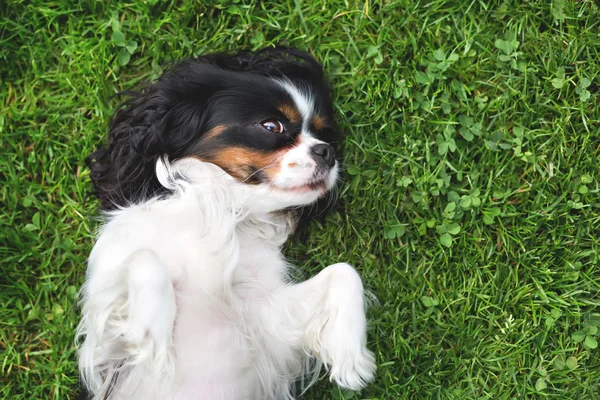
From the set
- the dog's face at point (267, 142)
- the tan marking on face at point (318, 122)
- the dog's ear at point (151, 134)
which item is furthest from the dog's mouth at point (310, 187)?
the dog's ear at point (151, 134)

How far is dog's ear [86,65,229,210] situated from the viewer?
263 cm

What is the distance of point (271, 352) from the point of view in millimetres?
2701

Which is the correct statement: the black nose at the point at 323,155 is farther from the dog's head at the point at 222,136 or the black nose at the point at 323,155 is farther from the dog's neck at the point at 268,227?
the dog's neck at the point at 268,227

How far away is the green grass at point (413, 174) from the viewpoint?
309cm

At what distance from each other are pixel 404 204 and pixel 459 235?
31cm

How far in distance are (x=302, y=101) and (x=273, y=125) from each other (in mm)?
210

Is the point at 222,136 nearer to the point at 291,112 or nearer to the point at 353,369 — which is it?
the point at 291,112

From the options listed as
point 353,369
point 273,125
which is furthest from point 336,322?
point 273,125

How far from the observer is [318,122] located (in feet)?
9.40

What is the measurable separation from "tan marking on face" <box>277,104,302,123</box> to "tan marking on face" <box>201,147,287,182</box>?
220mm

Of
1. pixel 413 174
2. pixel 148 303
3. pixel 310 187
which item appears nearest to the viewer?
pixel 148 303

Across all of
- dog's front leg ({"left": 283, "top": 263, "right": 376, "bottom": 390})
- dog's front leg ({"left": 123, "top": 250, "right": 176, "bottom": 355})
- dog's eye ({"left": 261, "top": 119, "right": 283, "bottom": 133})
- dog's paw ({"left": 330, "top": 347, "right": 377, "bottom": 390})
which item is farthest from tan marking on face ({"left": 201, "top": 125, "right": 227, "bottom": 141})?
dog's paw ({"left": 330, "top": 347, "right": 377, "bottom": 390})

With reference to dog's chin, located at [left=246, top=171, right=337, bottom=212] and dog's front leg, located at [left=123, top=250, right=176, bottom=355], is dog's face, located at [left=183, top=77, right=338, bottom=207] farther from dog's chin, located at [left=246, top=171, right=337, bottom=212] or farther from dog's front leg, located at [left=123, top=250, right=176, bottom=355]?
dog's front leg, located at [left=123, top=250, right=176, bottom=355]

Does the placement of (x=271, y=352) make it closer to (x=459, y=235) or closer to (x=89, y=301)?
(x=89, y=301)
